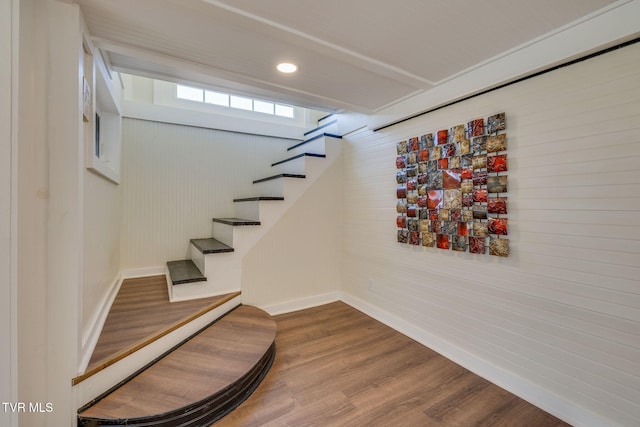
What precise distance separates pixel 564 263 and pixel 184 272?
8.77 feet

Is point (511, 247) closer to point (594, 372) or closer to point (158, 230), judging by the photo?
point (594, 372)

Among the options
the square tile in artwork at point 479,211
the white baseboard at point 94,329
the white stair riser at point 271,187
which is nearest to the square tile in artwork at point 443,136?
the square tile in artwork at point 479,211

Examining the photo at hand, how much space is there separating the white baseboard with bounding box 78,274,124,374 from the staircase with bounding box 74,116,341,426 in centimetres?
10

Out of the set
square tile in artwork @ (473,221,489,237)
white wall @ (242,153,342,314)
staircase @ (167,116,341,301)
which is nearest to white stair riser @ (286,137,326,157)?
staircase @ (167,116,341,301)

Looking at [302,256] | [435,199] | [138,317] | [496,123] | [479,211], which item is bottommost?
[138,317]

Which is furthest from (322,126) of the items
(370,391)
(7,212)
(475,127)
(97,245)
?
(7,212)

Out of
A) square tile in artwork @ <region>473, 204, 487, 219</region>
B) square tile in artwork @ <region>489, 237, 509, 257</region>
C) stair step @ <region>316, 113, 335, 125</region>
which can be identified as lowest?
square tile in artwork @ <region>489, 237, 509, 257</region>

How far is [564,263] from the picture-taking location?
1367mm

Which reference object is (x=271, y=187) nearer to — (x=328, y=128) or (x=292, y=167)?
(x=292, y=167)

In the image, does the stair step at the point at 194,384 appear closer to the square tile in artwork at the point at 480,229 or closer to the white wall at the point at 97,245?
the white wall at the point at 97,245

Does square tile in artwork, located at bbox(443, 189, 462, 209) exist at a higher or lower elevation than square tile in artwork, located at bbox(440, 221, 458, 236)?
higher

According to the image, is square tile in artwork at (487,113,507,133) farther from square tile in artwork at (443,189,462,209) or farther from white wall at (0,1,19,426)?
white wall at (0,1,19,426)

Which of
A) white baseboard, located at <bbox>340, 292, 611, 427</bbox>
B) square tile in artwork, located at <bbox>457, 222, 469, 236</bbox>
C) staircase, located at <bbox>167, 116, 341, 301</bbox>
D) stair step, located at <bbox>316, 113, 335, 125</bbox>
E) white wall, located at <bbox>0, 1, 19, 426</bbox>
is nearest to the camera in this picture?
white wall, located at <bbox>0, 1, 19, 426</bbox>

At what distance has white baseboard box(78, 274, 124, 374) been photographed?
1.21m
